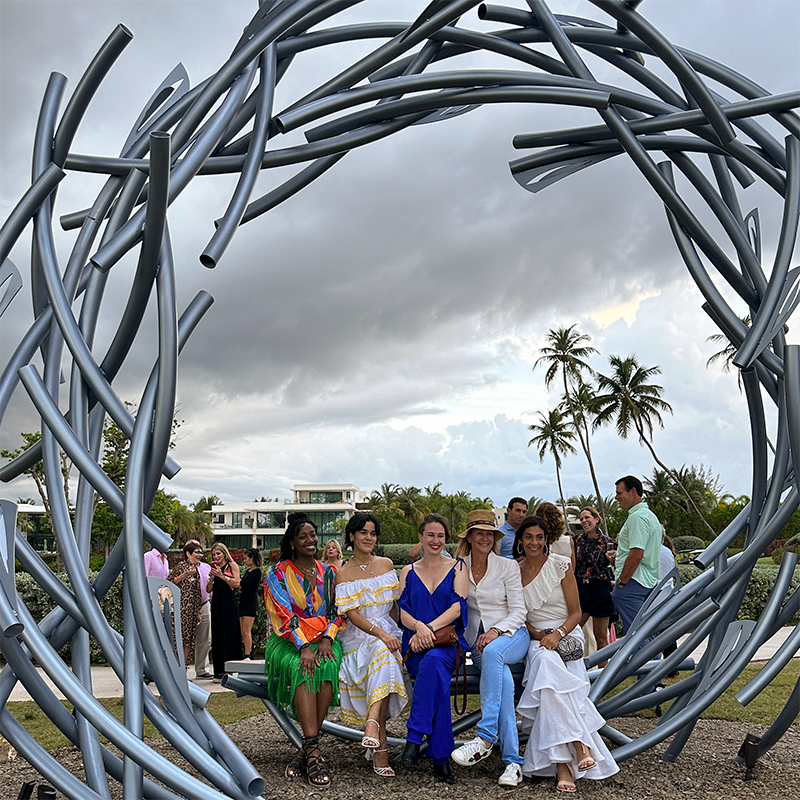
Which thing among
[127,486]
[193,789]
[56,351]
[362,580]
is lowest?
[193,789]

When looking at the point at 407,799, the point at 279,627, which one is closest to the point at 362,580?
the point at 279,627

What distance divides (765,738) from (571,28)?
4399mm

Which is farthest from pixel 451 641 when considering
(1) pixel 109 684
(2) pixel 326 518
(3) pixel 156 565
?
(2) pixel 326 518

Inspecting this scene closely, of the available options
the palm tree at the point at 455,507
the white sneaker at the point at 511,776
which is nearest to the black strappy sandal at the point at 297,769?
the white sneaker at the point at 511,776

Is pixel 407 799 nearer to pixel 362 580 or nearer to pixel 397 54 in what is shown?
pixel 362 580

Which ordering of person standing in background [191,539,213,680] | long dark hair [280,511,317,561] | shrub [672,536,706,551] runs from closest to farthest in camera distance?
long dark hair [280,511,317,561]
person standing in background [191,539,213,680]
shrub [672,536,706,551]

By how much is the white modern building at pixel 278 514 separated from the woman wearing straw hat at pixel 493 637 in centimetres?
5946

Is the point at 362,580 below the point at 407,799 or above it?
above

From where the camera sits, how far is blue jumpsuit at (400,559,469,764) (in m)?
5.21

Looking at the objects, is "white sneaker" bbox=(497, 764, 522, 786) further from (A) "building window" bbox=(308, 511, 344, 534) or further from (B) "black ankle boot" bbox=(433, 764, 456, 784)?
(A) "building window" bbox=(308, 511, 344, 534)

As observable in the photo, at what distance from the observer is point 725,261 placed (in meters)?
4.66

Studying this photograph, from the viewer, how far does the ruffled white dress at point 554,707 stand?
195 inches

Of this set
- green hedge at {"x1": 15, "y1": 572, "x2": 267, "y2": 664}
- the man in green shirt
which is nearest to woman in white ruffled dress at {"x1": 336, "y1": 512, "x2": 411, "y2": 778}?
the man in green shirt

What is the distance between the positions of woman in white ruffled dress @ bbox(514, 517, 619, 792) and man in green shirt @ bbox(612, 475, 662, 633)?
1.60m
